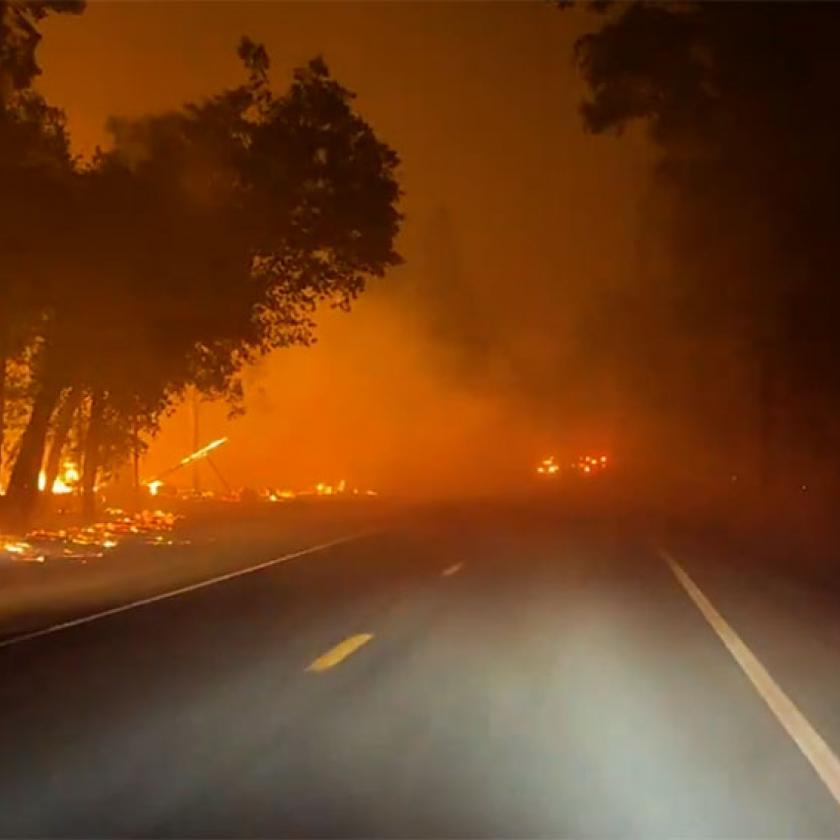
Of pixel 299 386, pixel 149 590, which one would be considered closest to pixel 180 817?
pixel 149 590

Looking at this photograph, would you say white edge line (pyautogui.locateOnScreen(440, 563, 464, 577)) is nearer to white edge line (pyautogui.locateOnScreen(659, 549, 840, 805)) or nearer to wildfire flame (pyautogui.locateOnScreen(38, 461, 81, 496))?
white edge line (pyautogui.locateOnScreen(659, 549, 840, 805))

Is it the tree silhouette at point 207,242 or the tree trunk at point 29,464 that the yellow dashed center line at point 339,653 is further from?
the tree trunk at point 29,464

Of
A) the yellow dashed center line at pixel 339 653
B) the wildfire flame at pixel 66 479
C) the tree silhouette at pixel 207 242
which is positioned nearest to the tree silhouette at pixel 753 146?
the tree silhouette at pixel 207 242

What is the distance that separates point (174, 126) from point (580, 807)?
30206 mm

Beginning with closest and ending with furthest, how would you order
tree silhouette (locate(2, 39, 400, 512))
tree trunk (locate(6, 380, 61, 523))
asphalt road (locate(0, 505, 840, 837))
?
1. asphalt road (locate(0, 505, 840, 837))
2. tree silhouette (locate(2, 39, 400, 512))
3. tree trunk (locate(6, 380, 61, 523))

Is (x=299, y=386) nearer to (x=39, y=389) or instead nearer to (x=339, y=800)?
(x=39, y=389)

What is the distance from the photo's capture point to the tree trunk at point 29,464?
3584cm

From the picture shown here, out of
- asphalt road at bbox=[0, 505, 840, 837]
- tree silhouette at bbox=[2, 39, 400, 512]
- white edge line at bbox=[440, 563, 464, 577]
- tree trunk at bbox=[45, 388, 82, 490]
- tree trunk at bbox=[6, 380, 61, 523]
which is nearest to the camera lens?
asphalt road at bbox=[0, 505, 840, 837]

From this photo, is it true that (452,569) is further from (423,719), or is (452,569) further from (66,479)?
(66,479)

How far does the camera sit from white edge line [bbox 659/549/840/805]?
916 cm

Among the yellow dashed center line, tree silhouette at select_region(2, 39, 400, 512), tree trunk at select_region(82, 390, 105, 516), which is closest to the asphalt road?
the yellow dashed center line

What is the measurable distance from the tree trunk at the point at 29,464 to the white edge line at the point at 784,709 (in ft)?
69.4

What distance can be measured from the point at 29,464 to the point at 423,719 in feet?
88.2

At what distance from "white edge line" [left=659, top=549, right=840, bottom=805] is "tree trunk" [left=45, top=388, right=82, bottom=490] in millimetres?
24330
